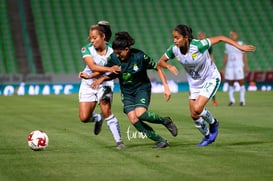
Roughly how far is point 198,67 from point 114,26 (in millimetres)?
27380

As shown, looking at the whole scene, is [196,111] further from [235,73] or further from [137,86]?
[235,73]

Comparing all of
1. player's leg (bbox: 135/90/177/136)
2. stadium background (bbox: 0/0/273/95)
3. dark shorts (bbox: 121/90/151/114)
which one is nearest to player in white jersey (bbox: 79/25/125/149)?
dark shorts (bbox: 121/90/151/114)

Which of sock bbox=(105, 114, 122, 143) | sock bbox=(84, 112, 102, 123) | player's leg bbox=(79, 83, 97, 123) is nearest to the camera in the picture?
sock bbox=(105, 114, 122, 143)

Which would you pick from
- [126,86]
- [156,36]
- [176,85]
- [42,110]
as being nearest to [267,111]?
[42,110]

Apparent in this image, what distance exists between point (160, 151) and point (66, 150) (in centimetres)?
145

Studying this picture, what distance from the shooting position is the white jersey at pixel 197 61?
1115 cm

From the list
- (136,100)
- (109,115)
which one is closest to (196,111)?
(136,100)

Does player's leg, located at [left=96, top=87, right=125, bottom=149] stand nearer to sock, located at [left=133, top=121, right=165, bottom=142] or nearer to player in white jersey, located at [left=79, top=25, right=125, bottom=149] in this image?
player in white jersey, located at [left=79, top=25, right=125, bottom=149]

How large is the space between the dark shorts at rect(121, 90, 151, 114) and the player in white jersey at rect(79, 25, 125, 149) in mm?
424

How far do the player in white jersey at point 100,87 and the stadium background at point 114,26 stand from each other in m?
20.8

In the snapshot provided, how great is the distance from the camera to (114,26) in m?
38.5

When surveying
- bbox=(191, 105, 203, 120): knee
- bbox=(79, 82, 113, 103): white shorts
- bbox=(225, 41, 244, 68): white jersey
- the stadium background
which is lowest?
bbox=(191, 105, 203, 120): knee

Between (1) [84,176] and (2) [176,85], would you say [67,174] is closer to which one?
(1) [84,176]

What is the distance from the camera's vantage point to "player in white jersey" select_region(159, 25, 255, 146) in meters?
11.0
